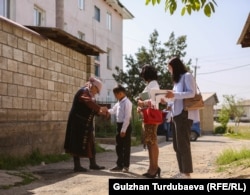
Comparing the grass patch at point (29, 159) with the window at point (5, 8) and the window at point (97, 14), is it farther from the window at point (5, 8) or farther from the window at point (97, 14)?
the window at point (97, 14)

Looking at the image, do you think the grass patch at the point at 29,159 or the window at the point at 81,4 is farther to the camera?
the window at the point at 81,4

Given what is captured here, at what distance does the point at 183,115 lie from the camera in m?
5.95

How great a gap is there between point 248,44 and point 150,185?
6.85 metres

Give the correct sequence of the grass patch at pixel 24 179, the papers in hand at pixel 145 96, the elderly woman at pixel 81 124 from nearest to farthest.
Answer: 1. the grass patch at pixel 24 179
2. the papers in hand at pixel 145 96
3. the elderly woman at pixel 81 124

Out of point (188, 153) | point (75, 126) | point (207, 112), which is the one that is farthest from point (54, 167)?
point (207, 112)

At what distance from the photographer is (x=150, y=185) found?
429 centimetres

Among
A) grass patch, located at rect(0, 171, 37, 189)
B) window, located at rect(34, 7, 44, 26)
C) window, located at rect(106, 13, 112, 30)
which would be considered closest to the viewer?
grass patch, located at rect(0, 171, 37, 189)

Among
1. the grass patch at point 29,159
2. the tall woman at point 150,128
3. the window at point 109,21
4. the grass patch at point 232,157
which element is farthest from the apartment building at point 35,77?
the window at point 109,21

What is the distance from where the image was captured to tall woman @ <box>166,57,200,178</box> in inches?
231

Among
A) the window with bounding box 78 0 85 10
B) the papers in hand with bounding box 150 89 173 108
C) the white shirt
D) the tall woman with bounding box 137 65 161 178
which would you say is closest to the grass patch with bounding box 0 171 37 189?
the tall woman with bounding box 137 65 161 178

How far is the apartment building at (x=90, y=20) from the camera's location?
16.4 metres

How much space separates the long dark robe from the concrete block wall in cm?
143

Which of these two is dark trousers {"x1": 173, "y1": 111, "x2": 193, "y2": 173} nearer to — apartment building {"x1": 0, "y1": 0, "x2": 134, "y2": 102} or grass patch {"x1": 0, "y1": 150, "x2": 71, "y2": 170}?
grass patch {"x1": 0, "y1": 150, "x2": 71, "y2": 170}

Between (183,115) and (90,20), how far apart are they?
1928cm
